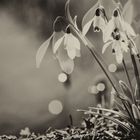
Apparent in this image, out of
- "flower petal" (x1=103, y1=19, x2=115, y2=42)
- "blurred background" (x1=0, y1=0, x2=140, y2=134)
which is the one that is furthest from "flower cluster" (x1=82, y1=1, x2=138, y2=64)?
"blurred background" (x1=0, y1=0, x2=140, y2=134)

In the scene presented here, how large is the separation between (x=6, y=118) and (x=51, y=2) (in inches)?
16.3

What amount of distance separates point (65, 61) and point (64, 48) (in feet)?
0.11

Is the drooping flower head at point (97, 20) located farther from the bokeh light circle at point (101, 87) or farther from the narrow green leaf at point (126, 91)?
the bokeh light circle at point (101, 87)

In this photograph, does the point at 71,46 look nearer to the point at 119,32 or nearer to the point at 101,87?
the point at 119,32

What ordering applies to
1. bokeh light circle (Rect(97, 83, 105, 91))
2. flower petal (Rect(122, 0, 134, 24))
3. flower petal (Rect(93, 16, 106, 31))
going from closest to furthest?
flower petal (Rect(122, 0, 134, 24)) < flower petal (Rect(93, 16, 106, 31)) < bokeh light circle (Rect(97, 83, 105, 91))

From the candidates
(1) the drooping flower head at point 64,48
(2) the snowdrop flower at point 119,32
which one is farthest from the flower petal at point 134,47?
(1) the drooping flower head at point 64,48

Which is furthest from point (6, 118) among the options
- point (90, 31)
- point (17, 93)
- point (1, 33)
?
point (90, 31)

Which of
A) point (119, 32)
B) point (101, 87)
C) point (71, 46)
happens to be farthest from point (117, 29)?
point (101, 87)

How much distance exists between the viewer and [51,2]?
4.74ft

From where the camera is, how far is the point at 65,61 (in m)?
1.06

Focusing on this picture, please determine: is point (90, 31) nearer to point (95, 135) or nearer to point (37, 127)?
point (37, 127)

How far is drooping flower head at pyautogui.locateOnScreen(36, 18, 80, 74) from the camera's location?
1.02 metres

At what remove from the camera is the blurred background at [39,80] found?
1349mm

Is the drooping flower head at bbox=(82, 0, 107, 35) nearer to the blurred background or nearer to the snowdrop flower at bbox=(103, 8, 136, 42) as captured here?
the snowdrop flower at bbox=(103, 8, 136, 42)
